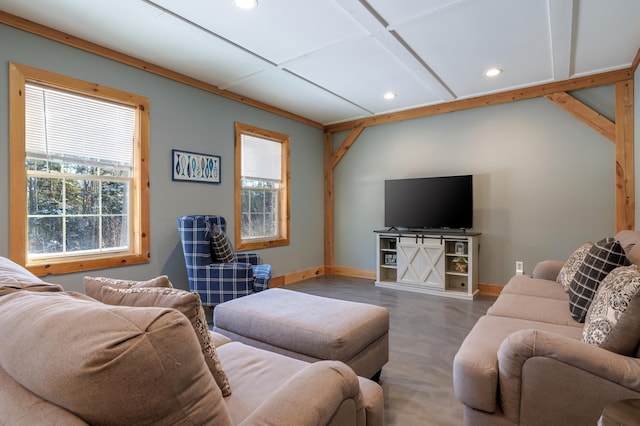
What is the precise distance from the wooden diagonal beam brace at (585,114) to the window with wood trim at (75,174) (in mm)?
4779

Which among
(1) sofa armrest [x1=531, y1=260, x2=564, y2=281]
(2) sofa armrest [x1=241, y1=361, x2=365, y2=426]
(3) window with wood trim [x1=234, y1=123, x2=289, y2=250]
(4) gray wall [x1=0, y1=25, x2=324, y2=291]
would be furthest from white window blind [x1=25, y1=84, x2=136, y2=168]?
(1) sofa armrest [x1=531, y1=260, x2=564, y2=281]

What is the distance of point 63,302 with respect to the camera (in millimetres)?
759

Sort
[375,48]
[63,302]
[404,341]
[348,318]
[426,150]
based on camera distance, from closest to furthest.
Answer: [63,302] < [348,318] < [404,341] < [375,48] < [426,150]

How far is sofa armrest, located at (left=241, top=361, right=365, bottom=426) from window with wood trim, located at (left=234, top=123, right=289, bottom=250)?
3521 mm

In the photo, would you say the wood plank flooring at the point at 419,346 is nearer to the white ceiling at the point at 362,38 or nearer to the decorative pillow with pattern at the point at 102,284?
the decorative pillow with pattern at the point at 102,284

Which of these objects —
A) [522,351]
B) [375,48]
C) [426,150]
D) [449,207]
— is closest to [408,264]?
[449,207]

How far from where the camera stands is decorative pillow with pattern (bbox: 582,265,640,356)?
1.33 metres

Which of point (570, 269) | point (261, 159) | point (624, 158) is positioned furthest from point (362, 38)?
point (624, 158)

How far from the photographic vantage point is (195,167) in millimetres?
3912

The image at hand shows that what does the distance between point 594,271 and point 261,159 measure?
402 centimetres

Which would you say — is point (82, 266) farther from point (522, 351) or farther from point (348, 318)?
point (522, 351)

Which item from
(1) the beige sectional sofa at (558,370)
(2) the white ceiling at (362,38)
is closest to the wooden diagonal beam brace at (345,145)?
(2) the white ceiling at (362,38)

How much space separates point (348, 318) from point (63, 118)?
9.86 feet

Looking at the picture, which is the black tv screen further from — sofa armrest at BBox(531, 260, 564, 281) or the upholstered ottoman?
the upholstered ottoman
